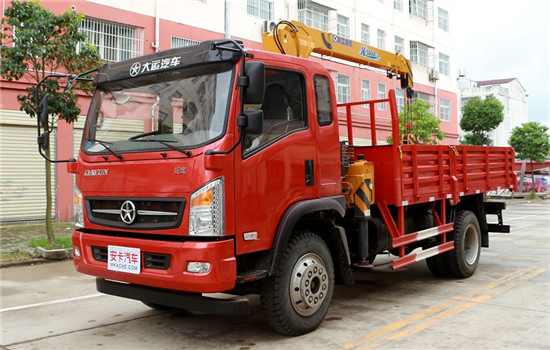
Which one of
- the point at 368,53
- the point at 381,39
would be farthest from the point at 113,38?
the point at 381,39

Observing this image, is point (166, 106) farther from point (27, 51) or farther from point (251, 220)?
point (27, 51)

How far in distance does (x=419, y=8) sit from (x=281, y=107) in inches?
1066

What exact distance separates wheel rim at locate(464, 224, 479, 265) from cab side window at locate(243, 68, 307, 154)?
12.7 feet

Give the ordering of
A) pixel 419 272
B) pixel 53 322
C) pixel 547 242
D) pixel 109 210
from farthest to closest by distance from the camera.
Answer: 1. pixel 547 242
2. pixel 419 272
3. pixel 53 322
4. pixel 109 210

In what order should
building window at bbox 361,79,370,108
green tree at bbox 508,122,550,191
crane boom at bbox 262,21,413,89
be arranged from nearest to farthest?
crane boom at bbox 262,21,413,89
building window at bbox 361,79,370,108
green tree at bbox 508,122,550,191

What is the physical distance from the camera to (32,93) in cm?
948

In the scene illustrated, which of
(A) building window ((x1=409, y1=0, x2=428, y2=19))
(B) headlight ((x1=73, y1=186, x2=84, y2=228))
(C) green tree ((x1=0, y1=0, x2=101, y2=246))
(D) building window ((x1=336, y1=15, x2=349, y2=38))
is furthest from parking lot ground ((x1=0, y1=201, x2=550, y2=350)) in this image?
(A) building window ((x1=409, y1=0, x2=428, y2=19))

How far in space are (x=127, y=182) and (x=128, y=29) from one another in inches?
491

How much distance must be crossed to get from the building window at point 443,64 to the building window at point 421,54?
1.77 meters

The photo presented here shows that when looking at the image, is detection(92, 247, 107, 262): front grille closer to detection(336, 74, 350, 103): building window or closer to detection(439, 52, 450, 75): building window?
detection(336, 74, 350, 103): building window

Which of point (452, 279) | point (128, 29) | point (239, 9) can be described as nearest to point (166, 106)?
point (452, 279)

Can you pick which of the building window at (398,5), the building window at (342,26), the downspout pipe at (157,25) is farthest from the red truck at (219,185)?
the building window at (398,5)

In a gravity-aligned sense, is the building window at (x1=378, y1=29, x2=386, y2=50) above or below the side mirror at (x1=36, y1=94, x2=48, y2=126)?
above

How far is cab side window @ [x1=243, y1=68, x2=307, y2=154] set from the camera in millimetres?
4492
